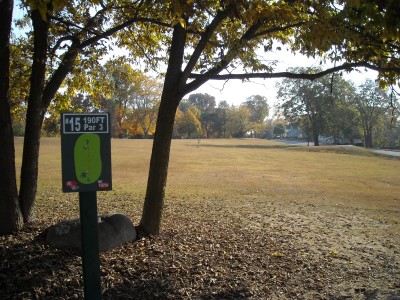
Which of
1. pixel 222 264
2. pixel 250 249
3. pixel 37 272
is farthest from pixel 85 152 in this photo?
pixel 250 249

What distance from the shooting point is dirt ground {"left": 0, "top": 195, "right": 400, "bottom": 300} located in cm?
486

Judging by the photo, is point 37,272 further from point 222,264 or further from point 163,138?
point 163,138

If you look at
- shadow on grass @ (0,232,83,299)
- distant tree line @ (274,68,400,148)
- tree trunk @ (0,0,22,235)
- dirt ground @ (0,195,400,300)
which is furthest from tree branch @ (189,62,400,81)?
distant tree line @ (274,68,400,148)

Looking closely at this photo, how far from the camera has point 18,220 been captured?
6.38m

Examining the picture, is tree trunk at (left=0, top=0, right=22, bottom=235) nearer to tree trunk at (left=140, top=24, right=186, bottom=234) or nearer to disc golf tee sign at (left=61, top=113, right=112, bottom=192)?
tree trunk at (left=140, top=24, right=186, bottom=234)

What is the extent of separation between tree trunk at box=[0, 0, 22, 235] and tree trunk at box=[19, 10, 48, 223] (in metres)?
0.55

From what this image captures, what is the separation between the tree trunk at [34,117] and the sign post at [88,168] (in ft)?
13.7

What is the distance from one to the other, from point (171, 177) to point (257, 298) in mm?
17503

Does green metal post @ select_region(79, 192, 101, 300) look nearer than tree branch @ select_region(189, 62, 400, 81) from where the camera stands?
Yes

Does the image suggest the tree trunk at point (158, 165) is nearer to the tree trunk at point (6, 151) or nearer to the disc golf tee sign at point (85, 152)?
the tree trunk at point (6, 151)

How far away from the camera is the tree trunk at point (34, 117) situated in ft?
22.2

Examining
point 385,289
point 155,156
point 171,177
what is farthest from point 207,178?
point 385,289

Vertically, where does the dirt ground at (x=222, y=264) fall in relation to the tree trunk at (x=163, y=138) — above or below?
below

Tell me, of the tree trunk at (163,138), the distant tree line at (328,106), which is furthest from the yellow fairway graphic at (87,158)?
the distant tree line at (328,106)
